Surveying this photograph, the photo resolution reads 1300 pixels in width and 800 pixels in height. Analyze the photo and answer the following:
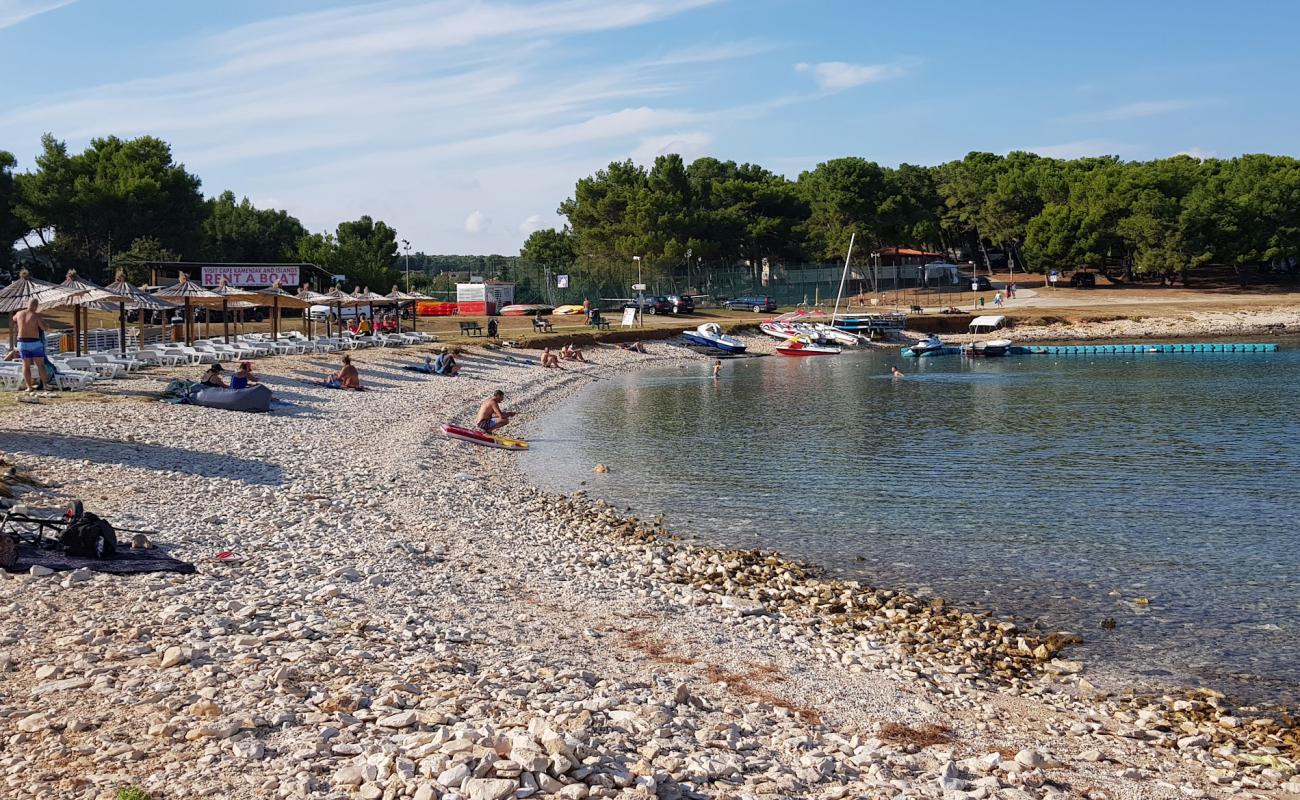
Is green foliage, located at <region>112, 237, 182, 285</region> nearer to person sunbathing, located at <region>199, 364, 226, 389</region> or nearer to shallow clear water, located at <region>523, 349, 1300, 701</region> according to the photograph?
shallow clear water, located at <region>523, 349, 1300, 701</region>

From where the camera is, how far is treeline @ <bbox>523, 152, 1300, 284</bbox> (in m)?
83.6

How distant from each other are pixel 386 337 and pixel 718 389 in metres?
16.3

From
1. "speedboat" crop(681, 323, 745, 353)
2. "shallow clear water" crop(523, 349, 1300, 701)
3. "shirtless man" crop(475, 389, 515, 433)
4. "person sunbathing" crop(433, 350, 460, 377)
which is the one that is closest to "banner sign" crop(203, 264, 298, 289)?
"speedboat" crop(681, 323, 745, 353)

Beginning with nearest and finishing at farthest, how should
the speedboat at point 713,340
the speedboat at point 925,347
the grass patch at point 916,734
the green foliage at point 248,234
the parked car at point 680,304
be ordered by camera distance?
the grass patch at point 916,734 < the speedboat at point 713,340 < the speedboat at point 925,347 < the parked car at point 680,304 < the green foliage at point 248,234

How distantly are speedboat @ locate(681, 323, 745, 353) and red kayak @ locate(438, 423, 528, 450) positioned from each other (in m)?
37.6

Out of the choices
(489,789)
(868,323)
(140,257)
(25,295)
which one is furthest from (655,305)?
(489,789)

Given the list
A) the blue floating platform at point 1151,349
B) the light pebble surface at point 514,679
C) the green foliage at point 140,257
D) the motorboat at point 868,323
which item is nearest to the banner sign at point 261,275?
the green foliage at point 140,257

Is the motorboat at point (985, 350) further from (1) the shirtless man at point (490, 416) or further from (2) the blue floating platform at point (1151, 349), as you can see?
(1) the shirtless man at point (490, 416)

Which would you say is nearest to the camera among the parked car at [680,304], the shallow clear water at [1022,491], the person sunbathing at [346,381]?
the shallow clear water at [1022,491]

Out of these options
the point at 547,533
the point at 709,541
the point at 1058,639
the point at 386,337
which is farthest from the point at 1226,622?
the point at 386,337

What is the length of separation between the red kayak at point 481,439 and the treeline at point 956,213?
58288 mm

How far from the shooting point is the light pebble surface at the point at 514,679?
656cm

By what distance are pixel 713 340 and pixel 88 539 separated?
5399 cm

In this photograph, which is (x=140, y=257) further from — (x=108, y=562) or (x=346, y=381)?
(x=108, y=562)
